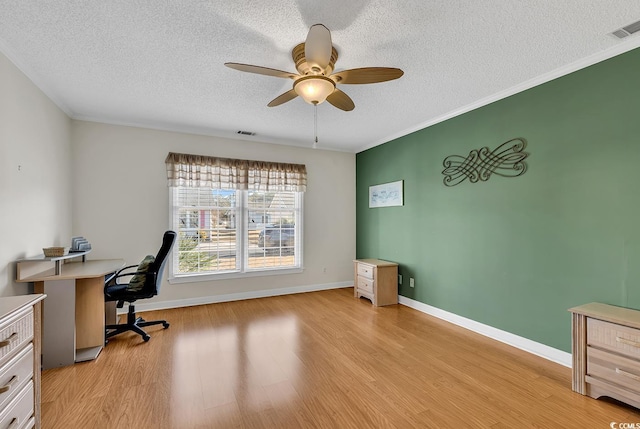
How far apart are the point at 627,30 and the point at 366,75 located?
188 cm

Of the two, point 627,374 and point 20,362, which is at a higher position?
point 20,362

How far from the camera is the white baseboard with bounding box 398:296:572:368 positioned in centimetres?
263

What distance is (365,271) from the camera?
15.2ft

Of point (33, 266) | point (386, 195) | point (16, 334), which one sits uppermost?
point (386, 195)

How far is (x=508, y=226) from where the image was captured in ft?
10.1

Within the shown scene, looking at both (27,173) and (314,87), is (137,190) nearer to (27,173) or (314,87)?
(27,173)

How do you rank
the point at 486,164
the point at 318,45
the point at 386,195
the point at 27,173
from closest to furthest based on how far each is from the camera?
the point at 318,45 → the point at 27,173 → the point at 486,164 → the point at 386,195

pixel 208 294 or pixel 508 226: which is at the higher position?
pixel 508 226

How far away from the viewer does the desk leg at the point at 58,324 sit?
258cm

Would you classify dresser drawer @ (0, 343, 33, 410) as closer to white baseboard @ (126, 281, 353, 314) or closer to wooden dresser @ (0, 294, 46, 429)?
wooden dresser @ (0, 294, 46, 429)

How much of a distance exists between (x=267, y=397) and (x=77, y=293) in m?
2.17

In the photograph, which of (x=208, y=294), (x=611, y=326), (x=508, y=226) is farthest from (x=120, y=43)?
(x=611, y=326)

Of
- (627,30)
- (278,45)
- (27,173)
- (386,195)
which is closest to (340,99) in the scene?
(278,45)

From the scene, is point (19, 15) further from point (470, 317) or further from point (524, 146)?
point (470, 317)
